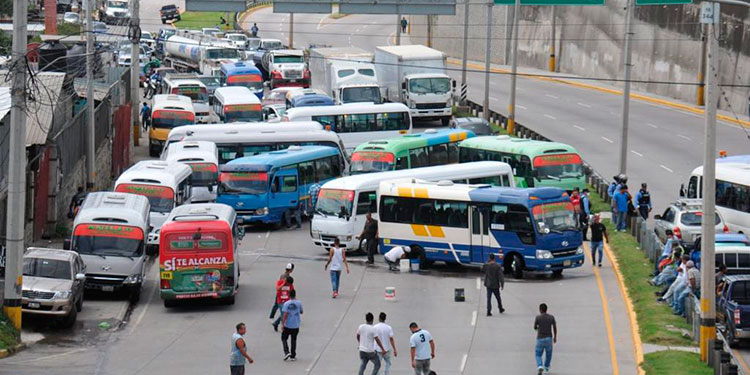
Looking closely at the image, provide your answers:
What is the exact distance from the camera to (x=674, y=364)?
25.7m

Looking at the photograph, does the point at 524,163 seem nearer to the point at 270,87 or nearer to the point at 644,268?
the point at 644,268

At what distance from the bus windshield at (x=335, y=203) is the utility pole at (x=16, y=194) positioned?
13915 mm

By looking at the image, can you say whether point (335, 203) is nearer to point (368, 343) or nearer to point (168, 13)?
point (368, 343)

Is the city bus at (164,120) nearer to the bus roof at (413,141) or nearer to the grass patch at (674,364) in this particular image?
the bus roof at (413,141)

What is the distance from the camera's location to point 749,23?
7112 cm

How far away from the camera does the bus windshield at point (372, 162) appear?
49.2m

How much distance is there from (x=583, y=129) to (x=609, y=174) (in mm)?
13659

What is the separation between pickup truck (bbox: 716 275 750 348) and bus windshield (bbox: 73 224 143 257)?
15.2m

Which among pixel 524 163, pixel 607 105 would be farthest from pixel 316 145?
pixel 607 105

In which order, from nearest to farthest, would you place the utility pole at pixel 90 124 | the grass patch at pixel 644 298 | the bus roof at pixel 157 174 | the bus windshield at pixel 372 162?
1. the grass patch at pixel 644 298
2. the bus roof at pixel 157 174
3. the utility pole at pixel 90 124
4. the bus windshield at pixel 372 162

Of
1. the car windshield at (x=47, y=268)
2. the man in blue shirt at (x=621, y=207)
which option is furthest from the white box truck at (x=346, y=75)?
the car windshield at (x=47, y=268)

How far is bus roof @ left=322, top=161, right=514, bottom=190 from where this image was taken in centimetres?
4159

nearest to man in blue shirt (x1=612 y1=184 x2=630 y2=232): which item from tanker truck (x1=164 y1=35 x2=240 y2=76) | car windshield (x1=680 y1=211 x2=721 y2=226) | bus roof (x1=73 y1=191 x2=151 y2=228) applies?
car windshield (x1=680 y1=211 x2=721 y2=226)

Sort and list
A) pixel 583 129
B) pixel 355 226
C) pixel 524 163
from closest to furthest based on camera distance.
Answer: pixel 355 226 < pixel 524 163 < pixel 583 129
